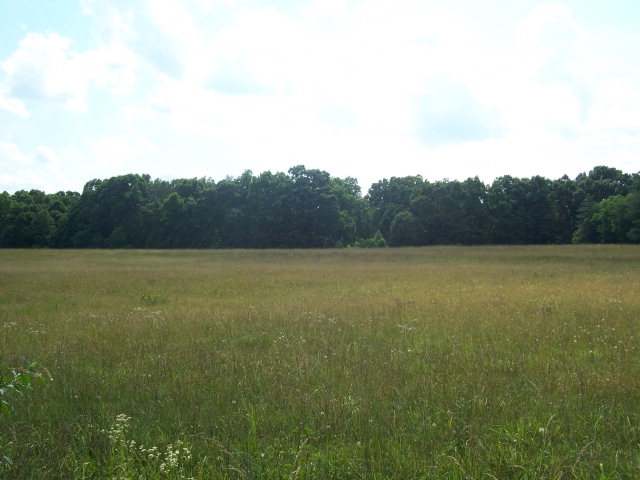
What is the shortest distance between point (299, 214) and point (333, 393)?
7407 centimetres

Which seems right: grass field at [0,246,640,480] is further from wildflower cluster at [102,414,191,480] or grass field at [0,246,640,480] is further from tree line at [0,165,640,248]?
tree line at [0,165,640,248]

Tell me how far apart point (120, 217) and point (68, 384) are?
87015mm

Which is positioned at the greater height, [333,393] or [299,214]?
[299,214]

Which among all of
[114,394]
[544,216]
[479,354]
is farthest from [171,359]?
[544,216]

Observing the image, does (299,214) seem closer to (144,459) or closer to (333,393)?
(333,393)

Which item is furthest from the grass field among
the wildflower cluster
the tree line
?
the tree line

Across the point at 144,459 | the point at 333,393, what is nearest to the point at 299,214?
the point at 333,393

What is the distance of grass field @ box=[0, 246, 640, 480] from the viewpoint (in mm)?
4574

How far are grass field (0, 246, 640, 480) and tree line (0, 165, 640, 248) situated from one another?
217 ft

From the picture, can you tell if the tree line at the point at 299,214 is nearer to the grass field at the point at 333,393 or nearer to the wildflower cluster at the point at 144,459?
the grass field at the point at 333,393

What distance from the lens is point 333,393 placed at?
624 cm

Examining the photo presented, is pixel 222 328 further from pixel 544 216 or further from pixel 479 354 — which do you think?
pixel 544 216

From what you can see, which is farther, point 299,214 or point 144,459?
point 299,214

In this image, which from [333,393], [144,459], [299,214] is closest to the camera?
[144,459]
